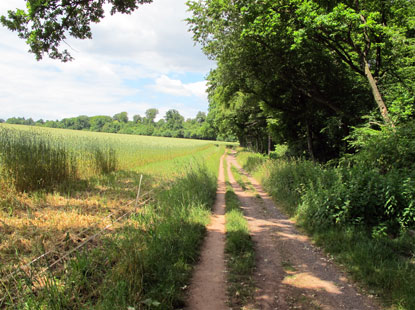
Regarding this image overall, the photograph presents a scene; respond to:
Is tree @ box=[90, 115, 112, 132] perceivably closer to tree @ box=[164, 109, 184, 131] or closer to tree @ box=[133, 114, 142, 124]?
tree @ box=[133, 114, 142, 124]

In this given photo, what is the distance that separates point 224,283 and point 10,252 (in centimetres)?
382

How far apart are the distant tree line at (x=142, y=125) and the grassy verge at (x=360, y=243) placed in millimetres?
33937

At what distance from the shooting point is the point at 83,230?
16.9 ft

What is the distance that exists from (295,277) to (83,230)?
4.50 meters

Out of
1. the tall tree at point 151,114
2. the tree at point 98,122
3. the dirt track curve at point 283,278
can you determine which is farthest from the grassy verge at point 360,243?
the tall tree at point 151,114

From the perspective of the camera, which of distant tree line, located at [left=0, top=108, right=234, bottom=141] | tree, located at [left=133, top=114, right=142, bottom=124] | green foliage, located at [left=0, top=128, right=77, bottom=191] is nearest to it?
green foliage, located at [left=0, top=128, right=77, bottom=191]

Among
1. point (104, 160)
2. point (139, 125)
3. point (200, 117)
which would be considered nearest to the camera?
point (104, 160)

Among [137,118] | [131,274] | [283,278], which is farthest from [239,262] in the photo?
[137,118]

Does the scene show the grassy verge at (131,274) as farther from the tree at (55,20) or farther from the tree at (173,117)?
the tree at (173,117)

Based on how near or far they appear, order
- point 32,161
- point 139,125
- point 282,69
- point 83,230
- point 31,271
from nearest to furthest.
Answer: point 31,271
point 83,230
point 32,161
point 282,69
point 139,125

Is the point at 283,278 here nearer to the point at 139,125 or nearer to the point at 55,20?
the point at 55,20

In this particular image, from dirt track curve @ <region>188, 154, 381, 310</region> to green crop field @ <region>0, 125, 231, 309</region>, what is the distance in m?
0.39

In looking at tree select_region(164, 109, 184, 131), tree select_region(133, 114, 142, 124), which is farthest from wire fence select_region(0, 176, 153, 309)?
tree select_region(133, 114, 142, 124)

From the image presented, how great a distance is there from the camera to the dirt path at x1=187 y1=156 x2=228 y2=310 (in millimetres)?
3291
